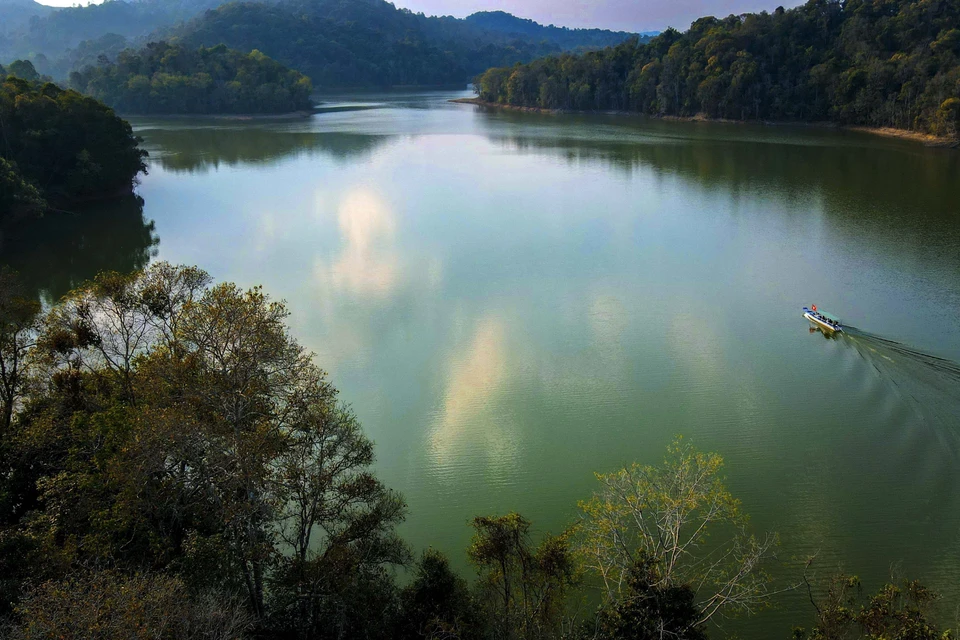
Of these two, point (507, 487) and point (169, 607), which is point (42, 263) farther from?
point (169, 607)

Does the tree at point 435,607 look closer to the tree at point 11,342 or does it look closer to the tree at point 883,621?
the tree at point 883,621

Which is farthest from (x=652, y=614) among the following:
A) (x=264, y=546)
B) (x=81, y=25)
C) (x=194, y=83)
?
(x=81, y=25)

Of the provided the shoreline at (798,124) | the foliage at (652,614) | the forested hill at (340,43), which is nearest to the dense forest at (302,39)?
the forested hill at (340,43)

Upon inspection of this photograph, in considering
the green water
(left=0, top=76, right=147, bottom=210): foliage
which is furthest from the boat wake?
(left=0, top=76, right=147, bottom=210): foliage

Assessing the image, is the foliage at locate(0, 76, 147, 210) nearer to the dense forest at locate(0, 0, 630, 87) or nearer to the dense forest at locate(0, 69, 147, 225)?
the dense forest at locate(0, 69, 147, 225)

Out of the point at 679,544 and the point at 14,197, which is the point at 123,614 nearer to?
the point at 679,544

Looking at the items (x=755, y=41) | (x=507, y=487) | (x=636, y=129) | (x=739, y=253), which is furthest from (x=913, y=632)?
(x=755, y=41)
